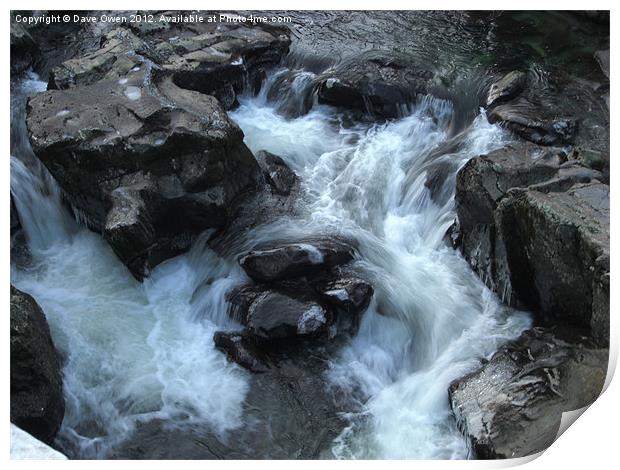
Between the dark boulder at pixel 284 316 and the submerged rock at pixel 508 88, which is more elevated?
the submerged rock at pixel 508 88

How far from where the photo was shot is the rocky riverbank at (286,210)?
3330 millimetres

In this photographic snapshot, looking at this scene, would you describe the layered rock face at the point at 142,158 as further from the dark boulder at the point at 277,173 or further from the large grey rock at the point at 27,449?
the large grey rock at the point at 27,449

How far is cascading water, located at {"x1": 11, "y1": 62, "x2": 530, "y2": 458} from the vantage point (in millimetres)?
3516

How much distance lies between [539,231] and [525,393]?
2.87 feet

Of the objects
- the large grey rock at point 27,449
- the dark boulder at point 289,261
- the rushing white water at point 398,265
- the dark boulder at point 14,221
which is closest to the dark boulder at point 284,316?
the dark boulder at point 289,261

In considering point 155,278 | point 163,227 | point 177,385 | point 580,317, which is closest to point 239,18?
point 163,227

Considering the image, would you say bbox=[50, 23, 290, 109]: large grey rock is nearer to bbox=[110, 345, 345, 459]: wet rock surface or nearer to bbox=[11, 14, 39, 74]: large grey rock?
bbox=[11, 14, 39, 74]: large grey rock

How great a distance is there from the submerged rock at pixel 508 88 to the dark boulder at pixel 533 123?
70 millimetres

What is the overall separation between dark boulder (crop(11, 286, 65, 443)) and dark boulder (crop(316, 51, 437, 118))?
293 centimetres

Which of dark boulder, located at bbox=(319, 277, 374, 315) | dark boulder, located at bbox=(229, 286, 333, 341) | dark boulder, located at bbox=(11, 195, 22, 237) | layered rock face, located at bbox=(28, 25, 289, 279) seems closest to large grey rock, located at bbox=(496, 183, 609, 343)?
dark boulder, located at bbox=(319, 277, 374, 315)

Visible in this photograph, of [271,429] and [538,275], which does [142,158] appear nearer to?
[271,429]

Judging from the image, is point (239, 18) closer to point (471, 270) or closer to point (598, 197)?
point (471, 270)

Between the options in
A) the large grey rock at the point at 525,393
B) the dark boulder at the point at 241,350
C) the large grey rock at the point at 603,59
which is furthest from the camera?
the large grey rock at the point at 603,59
